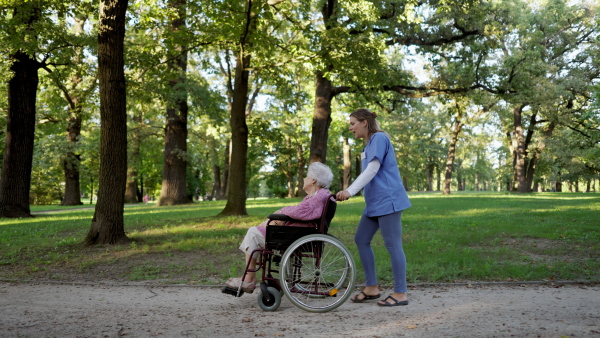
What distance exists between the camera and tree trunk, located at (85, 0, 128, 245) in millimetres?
8180

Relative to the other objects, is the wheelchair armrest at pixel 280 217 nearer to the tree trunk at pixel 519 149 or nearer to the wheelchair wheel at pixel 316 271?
the wheelchair wheel at pixel 316 271

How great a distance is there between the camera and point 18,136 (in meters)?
14.8

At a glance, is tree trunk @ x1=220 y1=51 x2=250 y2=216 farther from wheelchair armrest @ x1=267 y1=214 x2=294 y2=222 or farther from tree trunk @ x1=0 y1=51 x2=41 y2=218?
wheelchair armrest @ x1=267 y1=214 x2=294 y2=222

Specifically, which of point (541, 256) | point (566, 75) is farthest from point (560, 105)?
point (541, 256)

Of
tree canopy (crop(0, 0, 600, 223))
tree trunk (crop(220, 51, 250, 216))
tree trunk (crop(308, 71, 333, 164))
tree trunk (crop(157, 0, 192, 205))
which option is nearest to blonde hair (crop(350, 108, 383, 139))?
tree canopy (crop(0, 0, 600, 223))

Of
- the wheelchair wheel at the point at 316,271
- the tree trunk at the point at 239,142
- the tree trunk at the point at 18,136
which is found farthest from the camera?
the tree trunk at the point at 18,136

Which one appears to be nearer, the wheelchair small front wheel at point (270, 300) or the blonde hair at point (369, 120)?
the wheelchair small front wheel at point (270, 300)

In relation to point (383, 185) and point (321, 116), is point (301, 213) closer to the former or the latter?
point (383, 185)

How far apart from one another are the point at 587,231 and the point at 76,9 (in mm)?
13742

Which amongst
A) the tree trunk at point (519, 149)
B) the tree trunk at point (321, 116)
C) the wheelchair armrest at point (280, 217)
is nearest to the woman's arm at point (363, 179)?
the wheelchair armrest at point (280, 217)

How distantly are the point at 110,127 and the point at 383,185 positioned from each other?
18.5ft

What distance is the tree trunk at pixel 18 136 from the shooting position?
48.1ft

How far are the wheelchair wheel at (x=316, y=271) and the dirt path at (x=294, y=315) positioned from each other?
0.52 ft

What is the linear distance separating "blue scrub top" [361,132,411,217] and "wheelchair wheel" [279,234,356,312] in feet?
1.88
